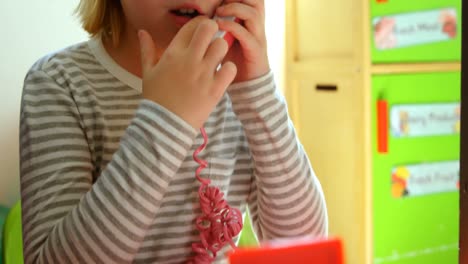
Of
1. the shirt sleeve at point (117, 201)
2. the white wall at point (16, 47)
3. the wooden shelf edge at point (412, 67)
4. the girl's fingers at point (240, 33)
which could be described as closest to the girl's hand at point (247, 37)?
the girl's fingers at point (240, 33)

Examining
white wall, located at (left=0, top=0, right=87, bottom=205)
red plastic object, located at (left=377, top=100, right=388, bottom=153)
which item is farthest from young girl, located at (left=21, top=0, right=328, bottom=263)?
red plastic object, located at (left=377, top=100, right=388, bottom=153)

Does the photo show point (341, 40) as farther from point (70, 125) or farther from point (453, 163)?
point (70, 125)

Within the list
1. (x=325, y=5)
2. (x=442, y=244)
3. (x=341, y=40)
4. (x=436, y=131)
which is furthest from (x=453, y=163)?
(x=325, y=5)

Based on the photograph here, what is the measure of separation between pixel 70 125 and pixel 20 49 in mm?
924

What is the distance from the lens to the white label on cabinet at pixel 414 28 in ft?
5.26

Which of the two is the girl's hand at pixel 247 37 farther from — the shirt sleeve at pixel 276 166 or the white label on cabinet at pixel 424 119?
the white label on cabinet at pixel 424 119

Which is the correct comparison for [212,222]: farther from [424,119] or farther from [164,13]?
[424,119]

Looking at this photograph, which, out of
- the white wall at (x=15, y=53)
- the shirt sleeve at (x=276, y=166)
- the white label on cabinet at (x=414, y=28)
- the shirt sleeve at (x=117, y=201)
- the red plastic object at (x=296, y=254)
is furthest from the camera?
the white label on cabinet at (x=414, y=28)

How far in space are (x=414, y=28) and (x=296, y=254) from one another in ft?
4.90

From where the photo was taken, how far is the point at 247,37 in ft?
1.94

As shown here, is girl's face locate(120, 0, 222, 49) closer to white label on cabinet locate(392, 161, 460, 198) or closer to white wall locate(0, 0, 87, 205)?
white wall locate(0, 0, 87, 205)

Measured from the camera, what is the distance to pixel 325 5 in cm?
174

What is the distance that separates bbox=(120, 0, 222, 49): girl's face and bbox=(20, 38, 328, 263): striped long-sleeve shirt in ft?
0.26

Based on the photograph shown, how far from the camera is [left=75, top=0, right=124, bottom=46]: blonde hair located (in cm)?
70
